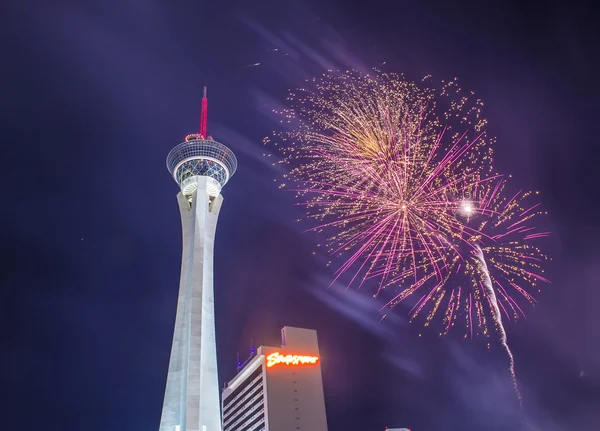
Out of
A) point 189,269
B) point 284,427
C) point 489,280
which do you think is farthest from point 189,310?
point 284,427

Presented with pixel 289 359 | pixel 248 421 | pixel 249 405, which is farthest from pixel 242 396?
pixel 289 359

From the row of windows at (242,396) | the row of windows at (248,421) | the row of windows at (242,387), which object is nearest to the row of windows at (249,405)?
the row of windows at (242,396)

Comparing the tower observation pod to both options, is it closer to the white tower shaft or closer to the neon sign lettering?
the white tower shaft

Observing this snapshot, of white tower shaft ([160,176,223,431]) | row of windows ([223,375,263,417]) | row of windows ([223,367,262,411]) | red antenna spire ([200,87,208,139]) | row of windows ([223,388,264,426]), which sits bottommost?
white tower shaft ([160,176,223,431])

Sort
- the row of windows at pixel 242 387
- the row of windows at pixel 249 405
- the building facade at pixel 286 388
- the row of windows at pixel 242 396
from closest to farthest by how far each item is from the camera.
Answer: the building facade at pixel 286 388
the row of windows at pixel 249 405
the row of windows at pixel 242 396
the row of windows at pixel 242 387

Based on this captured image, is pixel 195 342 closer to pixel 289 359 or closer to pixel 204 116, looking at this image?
pixel 204 116

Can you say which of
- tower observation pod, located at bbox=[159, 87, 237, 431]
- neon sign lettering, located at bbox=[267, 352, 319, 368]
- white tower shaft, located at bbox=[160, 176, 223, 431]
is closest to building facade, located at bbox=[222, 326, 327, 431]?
neon sign lettering, located at bbox=[267, 352, 319, 368]

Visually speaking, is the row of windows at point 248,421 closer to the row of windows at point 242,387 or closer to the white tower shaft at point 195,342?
the row of windows at point 242,387

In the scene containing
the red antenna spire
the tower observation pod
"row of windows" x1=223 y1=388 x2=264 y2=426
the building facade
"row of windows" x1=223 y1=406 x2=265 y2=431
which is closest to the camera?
the tower observation pod
